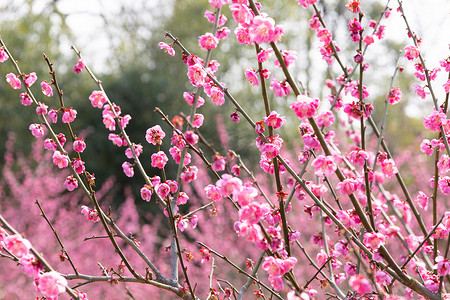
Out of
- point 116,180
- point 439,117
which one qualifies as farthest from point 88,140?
point 439,117

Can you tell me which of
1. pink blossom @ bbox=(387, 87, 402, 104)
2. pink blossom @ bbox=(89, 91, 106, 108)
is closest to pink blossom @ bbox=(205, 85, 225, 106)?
pink blossom @ bbox=(89, 91, 106, 108)

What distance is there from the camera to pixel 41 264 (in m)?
1.43

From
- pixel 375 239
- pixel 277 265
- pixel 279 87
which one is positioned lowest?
pixel 277 265

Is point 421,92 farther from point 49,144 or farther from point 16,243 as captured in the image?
point 16,243

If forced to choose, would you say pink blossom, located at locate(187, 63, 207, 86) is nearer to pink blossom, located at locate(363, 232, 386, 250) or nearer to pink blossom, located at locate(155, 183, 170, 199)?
pink blossom, located at locate(155, 183, 170, 199)

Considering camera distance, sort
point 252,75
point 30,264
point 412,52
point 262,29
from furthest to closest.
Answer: point 412,52
point 252,75
point 262,29
point 30,264

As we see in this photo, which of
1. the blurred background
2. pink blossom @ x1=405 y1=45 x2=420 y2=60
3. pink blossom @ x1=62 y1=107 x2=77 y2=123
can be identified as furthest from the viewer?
the blurred background

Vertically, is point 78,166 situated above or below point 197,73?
below

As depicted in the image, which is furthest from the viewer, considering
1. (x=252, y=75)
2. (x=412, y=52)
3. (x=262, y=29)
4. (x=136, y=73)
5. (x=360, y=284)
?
(x=136, y=73)

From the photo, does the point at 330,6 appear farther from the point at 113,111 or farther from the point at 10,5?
the point at 113,111

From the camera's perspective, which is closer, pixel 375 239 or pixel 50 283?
→ pixel 50 283

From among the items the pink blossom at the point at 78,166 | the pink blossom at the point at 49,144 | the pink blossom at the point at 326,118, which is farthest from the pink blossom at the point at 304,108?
the pink blossom at the point at 49,144

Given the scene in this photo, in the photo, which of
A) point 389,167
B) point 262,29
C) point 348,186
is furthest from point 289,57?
point 389,167

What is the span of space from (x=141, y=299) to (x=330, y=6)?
450 inches
